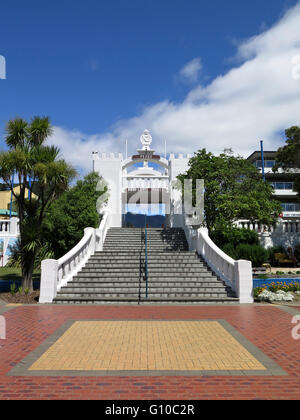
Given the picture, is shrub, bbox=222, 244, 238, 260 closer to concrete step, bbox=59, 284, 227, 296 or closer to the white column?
concrete step, bbox=59, 284, 227, 296

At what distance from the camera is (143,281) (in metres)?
11.6

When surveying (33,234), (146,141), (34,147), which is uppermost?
(146,141)

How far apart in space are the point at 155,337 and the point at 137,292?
421cm

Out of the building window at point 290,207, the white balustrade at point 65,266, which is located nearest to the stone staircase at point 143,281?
the white balustrade at point 65,266

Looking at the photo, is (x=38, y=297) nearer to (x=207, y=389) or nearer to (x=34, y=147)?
(x=34, y=147)

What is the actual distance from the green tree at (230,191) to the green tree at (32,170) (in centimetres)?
704

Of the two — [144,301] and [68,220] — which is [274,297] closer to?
[144,301]

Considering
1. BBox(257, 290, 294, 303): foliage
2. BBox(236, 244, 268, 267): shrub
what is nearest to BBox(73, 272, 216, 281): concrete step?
BBox(257, 290, 294, 303): foliage

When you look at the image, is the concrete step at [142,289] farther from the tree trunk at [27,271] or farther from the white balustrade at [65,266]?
the tree trunk at [27,271]

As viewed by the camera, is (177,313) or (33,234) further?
(33,234)

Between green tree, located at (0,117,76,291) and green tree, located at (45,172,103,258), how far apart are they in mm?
2379

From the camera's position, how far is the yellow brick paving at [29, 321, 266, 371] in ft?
16.5

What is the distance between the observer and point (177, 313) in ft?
29.0
